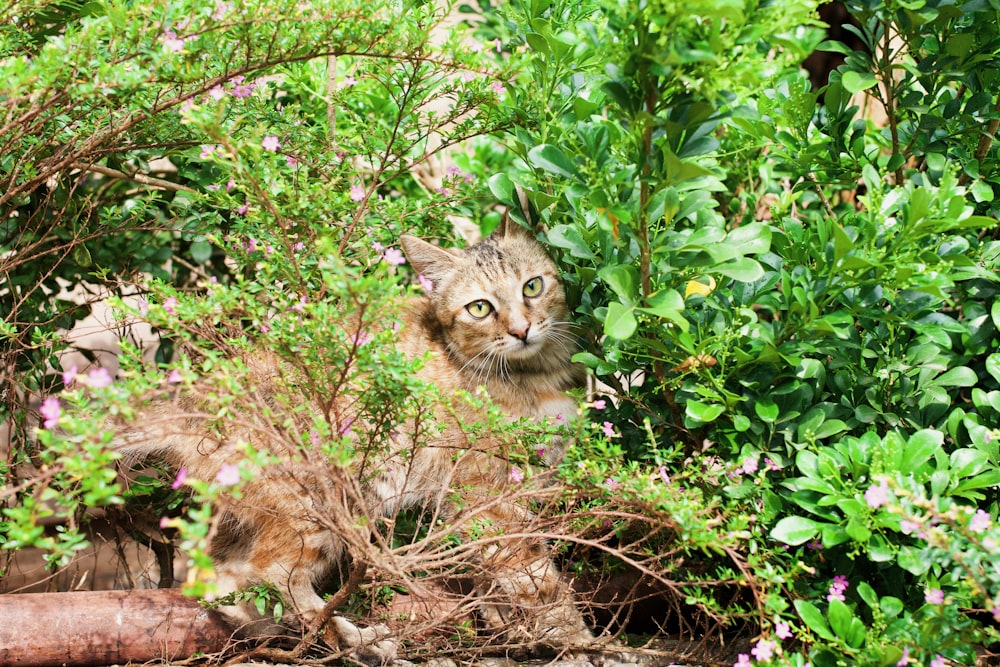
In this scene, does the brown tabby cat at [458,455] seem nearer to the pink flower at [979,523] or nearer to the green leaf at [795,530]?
the green leaf at [795,530]

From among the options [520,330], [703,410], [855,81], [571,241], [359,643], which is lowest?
[359,643]

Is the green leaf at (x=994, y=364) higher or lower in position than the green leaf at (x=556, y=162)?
lower

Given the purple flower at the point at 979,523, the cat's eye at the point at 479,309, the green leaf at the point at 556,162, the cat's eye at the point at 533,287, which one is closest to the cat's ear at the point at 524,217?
the cat's eye at the point at 533,287

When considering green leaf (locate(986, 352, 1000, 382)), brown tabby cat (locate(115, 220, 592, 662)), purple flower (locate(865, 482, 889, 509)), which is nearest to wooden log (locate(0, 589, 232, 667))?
brown tabby cat (locate(115, 220, 592, 662))

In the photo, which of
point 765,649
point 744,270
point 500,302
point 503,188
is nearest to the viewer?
point 765,649

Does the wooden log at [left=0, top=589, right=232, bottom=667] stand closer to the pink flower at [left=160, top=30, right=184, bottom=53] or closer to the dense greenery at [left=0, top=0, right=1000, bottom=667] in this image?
the dense greenery at [left=0, top=0, right=1000, bottom=667]

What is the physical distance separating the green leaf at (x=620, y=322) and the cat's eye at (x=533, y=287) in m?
1.04

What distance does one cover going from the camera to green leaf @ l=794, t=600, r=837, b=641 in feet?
6.23

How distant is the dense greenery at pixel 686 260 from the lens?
1793 millimetres

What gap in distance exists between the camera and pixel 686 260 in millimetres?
2020

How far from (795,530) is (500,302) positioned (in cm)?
136

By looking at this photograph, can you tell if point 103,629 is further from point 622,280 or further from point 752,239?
point 752,239

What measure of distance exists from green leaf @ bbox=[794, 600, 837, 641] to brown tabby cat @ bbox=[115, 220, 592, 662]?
67 cm

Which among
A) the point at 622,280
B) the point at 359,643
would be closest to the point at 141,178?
the point at 359,643
